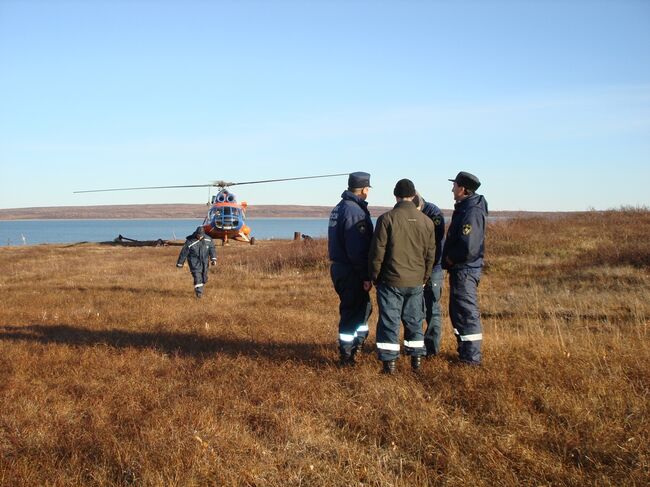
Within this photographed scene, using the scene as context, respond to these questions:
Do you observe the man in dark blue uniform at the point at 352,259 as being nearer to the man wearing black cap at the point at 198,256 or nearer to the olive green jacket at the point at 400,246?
the olive green jacket at the point at 400,246

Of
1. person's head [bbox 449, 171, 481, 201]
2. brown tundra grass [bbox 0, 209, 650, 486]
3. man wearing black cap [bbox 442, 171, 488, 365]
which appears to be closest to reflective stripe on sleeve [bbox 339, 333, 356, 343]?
brown tundra grass [bbox 0, 209, 650, 486]

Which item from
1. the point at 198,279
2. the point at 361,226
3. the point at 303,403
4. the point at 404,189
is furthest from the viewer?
the point at 198,279

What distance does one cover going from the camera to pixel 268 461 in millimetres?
4422

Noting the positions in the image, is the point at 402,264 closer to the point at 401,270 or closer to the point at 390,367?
the point at 401,270

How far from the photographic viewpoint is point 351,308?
23.5ft

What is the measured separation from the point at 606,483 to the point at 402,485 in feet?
4.38

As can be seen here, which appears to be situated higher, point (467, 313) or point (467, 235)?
point (467, 235)

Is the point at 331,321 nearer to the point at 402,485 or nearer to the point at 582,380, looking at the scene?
the point at 582,380

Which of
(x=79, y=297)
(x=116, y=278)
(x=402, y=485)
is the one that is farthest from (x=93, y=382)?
(x=116, y=278)

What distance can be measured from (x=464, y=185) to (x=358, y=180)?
1.28 metres

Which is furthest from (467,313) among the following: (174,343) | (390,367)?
(174,343)

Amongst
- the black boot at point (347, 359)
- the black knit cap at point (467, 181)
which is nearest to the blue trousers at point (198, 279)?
the black boot at point (347, 359)

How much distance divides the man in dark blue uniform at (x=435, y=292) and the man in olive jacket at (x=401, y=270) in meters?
0.57

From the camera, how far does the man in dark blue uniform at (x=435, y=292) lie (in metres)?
7.41
